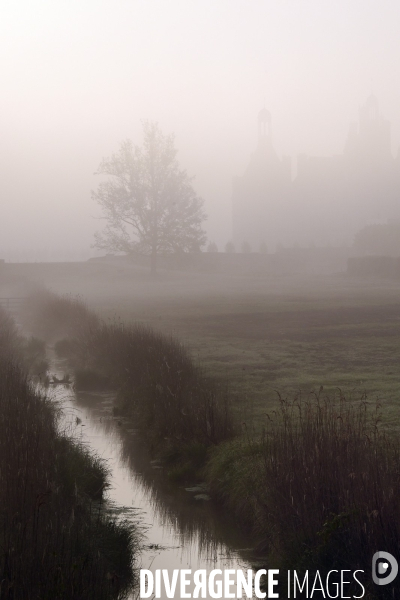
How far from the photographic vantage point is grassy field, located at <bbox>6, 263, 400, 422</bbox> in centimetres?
1391

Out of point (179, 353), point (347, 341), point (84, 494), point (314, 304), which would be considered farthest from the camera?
point (314, 304)

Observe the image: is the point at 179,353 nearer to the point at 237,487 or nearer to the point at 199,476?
the point at 199,476

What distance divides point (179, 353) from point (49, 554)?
924cm

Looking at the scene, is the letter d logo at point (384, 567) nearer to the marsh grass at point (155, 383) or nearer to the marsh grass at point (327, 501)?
the marsh grass at point (327, 501)

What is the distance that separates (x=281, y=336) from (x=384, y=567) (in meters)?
17.4

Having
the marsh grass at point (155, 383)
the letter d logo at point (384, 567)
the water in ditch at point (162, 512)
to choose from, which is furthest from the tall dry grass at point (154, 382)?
the letter d logo at point (384, 567)

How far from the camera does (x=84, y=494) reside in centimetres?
793

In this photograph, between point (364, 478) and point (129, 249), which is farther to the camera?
point (129, 249)

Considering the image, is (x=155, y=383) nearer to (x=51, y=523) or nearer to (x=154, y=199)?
(x=51, y=523)

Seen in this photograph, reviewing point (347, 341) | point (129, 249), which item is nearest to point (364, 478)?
point (347, 341)

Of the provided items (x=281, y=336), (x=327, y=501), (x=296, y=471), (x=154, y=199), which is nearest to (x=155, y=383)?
(x=296, y=471)

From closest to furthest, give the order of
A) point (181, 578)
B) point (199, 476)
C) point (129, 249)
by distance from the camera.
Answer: point (181, 578) < point (199, 476) < point (129, 249)

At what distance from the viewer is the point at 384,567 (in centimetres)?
523

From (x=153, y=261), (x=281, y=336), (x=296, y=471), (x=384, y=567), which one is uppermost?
(x=153, y=261)
